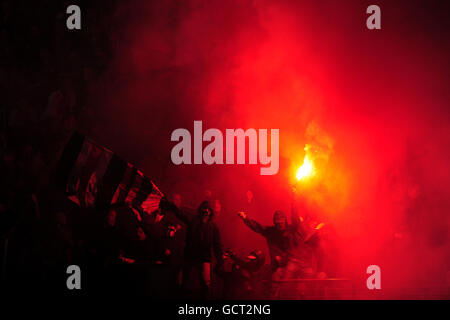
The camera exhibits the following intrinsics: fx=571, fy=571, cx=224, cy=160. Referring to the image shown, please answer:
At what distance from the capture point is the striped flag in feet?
27.8

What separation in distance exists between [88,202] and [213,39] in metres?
3.11

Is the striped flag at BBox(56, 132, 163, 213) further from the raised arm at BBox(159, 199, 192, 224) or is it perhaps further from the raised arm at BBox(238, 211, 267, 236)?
the raised arm at BBox(238, 211, 267, 236)

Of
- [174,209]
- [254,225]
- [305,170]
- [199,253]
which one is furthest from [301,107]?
[199,253]

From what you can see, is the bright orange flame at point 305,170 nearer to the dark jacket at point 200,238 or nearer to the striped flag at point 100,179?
the dark jacket at point 200,238

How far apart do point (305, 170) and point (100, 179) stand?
3.09 m

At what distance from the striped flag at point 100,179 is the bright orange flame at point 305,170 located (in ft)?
6.99

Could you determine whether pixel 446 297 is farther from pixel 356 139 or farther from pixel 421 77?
pixel 421 77

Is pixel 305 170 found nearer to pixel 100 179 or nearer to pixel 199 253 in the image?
pixel 199 253

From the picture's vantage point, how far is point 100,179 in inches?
334

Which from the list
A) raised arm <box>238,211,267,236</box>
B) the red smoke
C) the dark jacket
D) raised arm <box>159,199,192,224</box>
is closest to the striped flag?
raised arm <box>159,199,192,224</box>

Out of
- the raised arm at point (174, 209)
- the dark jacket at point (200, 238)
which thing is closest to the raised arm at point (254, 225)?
the dark jacket at point (200, 238)

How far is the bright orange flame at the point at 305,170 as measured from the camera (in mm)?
8742

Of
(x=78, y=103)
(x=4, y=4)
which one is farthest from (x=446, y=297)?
(x=4, y=4)

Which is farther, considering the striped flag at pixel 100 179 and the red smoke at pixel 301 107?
the red smoke at pixel 301 107
